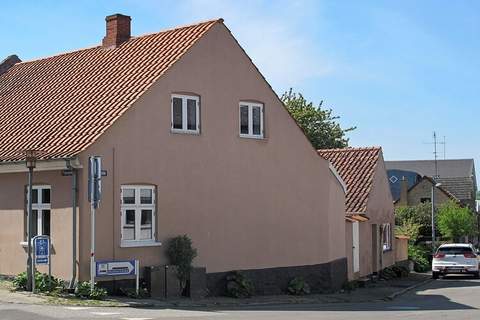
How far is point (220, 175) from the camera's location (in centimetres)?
2347

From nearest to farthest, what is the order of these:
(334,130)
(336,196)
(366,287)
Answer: (336,196)
(366,287)
(334,130)

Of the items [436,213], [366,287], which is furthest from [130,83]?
[436,213]

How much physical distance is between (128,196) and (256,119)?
19.0 feet

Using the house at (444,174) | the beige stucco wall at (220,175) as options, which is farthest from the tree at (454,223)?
the beige stucco wall at (220,175)

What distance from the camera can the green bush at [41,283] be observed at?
19203mm

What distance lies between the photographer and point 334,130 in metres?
60.5

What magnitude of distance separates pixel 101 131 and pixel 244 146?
220 inches

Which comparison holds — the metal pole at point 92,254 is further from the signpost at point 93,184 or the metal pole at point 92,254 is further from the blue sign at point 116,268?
the blue sign at point 116,268

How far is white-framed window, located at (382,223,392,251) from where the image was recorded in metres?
38.4

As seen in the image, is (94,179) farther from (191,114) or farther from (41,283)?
(191,114)

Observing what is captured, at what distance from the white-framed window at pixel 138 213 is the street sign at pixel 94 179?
1647 millimetres

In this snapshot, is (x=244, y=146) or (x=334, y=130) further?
(x=334, y=130)

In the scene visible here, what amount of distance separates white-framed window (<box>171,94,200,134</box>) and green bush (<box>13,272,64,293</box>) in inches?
209

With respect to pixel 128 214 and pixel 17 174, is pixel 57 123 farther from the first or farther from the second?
pixel 128 214
